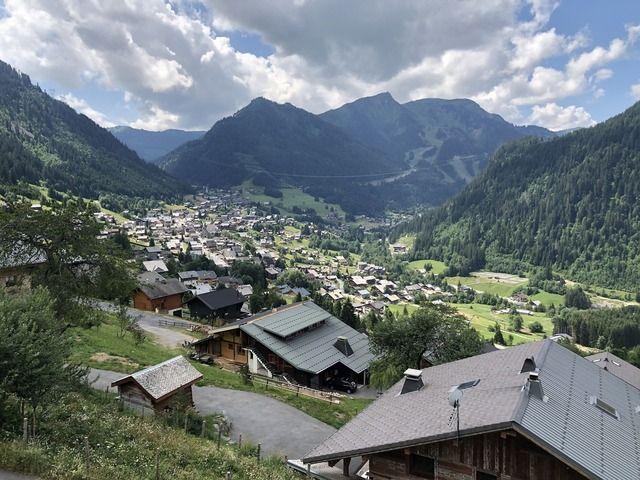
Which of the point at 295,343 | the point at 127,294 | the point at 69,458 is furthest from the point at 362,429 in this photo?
the point at 295,343

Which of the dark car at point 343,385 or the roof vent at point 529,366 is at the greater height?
the roof vent at point 529,366

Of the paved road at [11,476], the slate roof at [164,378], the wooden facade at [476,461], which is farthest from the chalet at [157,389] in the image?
the wooden facade at [476,461]

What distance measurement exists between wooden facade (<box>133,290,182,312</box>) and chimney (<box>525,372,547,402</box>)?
257 feet

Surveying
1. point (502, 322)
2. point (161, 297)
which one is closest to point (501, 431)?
point (161, 297)

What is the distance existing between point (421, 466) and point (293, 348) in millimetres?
36788

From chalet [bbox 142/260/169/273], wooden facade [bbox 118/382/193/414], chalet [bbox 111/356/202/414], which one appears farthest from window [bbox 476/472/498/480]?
chalet [bbox 142/260/169/273]

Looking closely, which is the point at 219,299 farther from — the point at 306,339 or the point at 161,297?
the point at 306,339

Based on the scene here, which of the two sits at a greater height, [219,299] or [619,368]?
[219,299]

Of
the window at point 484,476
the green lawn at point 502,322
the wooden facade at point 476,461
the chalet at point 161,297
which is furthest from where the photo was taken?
the green lawn at point 502,322

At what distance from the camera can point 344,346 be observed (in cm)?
5466

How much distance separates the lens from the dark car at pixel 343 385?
5016 centimetres

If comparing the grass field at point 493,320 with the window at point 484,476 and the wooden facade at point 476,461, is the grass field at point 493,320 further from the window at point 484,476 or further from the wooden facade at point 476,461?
the window at point 484,476

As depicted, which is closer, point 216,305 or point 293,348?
point 293,348

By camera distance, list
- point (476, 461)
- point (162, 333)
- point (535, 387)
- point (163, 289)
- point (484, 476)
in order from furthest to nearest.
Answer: point (163, 289) → point (162, 333) → point (535, 387) → point (484, 476) → point (476, 461)
